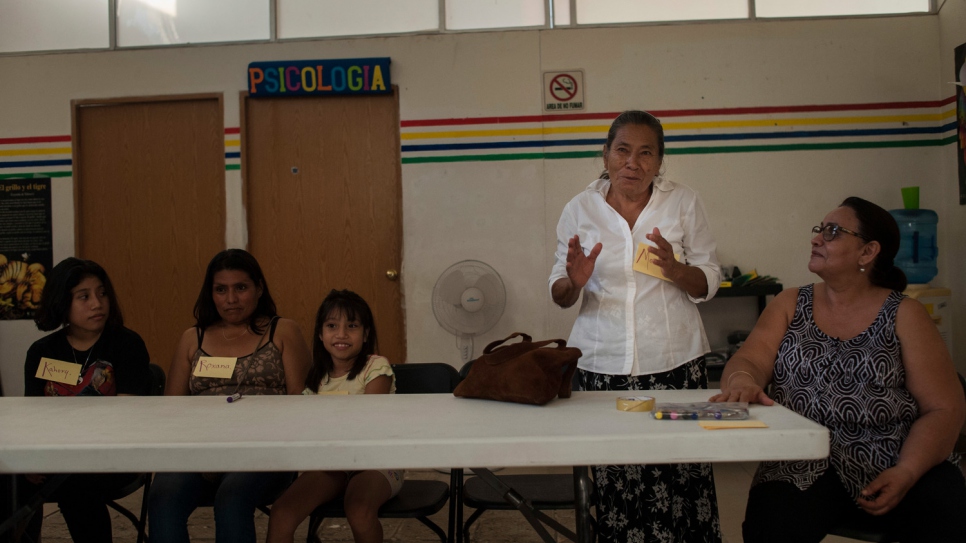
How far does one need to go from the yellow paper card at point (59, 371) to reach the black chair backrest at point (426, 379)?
1082mm

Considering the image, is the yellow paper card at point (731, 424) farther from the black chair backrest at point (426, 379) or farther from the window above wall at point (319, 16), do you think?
the window above wall at point (319, 16)

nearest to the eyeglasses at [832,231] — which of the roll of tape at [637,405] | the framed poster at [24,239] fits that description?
the roll of tape at [637,405]

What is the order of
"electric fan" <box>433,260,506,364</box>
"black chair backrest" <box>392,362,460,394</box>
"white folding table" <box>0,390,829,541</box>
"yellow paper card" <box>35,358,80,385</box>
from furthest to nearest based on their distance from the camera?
"electric fan" <box>433,260,506,364</box> < "black chair backrest" <box>392,362,460,394</box> < "yellow paper card" <box>35,358,80,385</box> < "white folding table" <box>0,390,829,541</box>

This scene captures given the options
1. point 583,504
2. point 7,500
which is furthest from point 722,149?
point 7,500

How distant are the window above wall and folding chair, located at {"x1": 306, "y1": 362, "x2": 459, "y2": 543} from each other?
292cm

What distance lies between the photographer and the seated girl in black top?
8.36ft

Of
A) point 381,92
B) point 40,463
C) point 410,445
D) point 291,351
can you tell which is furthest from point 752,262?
point 40,463

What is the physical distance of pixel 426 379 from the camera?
9.27 ft

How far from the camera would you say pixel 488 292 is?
15.3ft

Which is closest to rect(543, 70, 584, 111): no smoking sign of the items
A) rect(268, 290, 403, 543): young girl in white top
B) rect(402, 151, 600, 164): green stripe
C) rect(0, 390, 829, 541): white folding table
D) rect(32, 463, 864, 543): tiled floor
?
rect(402, 151, 600, 164): green stripe

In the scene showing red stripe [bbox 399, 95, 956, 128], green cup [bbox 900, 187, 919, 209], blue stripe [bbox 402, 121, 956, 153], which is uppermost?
red stripe [bbox 399, 95, 956, 128]

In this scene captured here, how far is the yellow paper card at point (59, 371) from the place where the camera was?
2.35 meters

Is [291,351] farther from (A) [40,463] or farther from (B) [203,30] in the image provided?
(B) [203,30]

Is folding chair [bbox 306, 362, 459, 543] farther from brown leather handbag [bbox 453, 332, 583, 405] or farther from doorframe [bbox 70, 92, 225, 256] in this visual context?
doorframe [bbox 70, 92, 225, 256]
